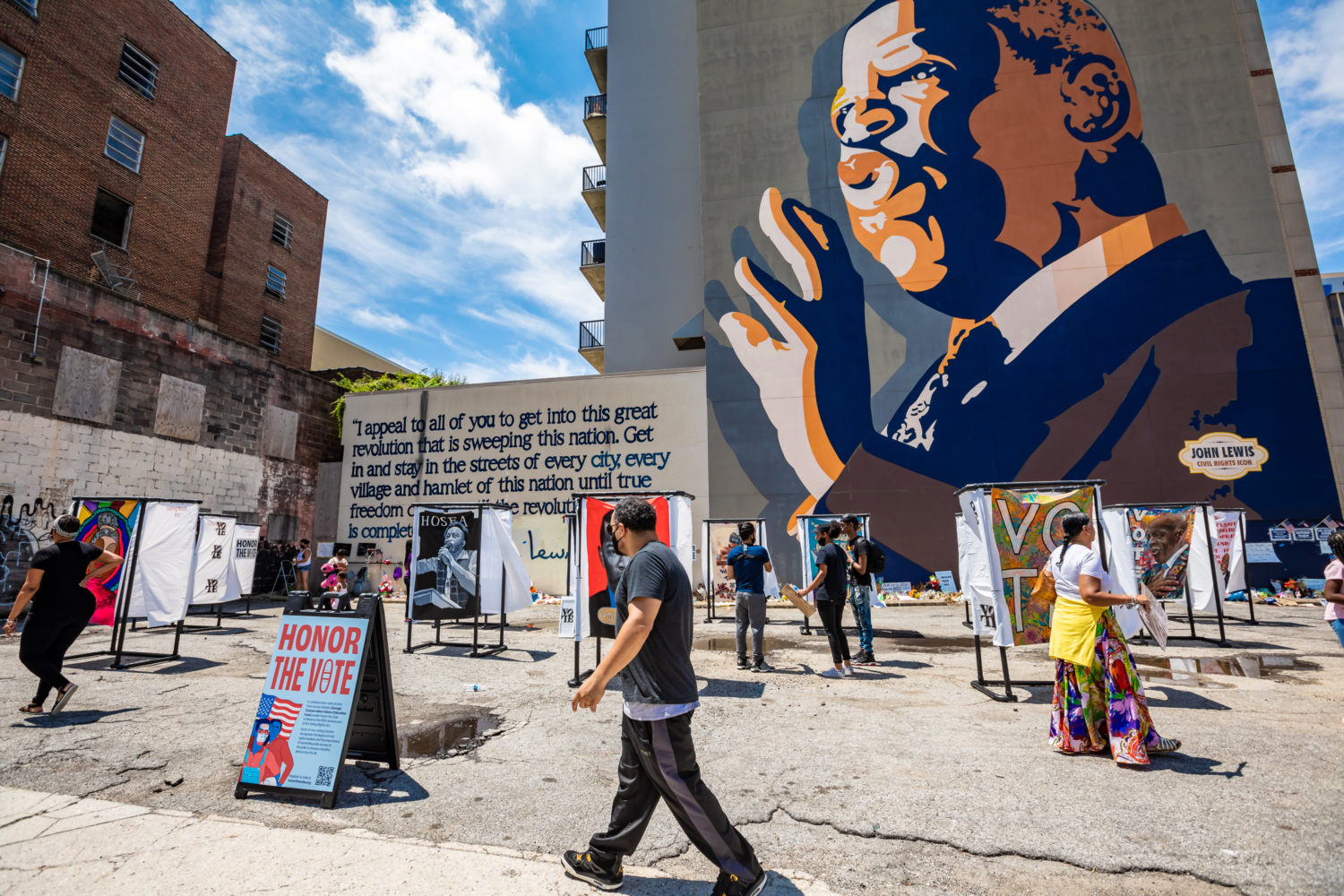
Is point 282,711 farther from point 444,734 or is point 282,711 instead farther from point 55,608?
point 55,608

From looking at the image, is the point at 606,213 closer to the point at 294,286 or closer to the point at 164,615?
the point at 294,286

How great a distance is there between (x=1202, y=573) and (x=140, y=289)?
32.4m

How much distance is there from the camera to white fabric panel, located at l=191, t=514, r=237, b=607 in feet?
35.8

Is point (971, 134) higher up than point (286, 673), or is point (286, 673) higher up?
point (971, 134)

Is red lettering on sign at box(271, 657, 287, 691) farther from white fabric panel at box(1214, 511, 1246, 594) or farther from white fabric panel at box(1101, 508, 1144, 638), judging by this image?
white fabric panel at box(1214, 511, 1246, 594)

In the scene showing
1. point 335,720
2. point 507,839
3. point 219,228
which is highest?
point 219,228

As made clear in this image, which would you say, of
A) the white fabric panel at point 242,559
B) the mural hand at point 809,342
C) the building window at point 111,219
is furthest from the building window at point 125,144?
the mural hand at point 809,342

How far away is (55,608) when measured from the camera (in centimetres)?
614

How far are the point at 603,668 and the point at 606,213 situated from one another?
2595cm

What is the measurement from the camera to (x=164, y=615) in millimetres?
9000

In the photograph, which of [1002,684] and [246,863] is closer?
[246,863]

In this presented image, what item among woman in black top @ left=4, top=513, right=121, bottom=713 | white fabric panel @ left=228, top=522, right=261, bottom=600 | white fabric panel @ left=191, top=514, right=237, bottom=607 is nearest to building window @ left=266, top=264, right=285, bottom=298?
white fabric panel @ left=228, top=522, right=261, bottom=600

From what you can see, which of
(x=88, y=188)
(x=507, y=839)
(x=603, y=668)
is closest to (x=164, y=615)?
(x=507, y=839)

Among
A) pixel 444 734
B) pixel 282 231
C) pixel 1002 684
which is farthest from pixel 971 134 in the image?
pixel 282 231
